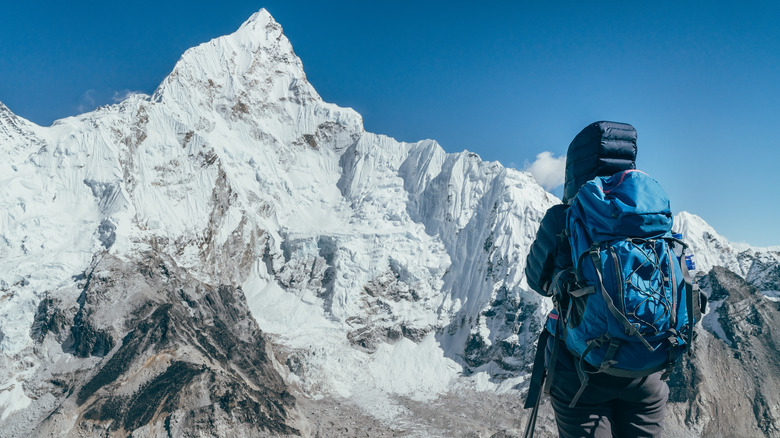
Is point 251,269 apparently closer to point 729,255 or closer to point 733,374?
Answer: point 733,374

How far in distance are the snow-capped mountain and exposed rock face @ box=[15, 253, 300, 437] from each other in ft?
0.94

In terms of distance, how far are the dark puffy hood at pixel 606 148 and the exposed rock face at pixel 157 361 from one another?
68365 mm

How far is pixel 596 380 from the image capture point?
418 cm

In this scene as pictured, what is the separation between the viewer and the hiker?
13.8 feet

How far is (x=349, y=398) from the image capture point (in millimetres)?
86188

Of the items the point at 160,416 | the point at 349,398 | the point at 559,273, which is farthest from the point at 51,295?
the point at 559,273

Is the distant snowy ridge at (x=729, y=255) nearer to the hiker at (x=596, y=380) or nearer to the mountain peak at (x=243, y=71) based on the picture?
the mountain peak at (x=243, y=71)

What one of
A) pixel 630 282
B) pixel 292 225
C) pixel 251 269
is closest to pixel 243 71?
pixel 292 225

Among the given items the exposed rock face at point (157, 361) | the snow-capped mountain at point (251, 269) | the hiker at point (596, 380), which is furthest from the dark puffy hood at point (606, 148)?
the snow-capped mountain at point (251, 269)

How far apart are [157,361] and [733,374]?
3676 inches

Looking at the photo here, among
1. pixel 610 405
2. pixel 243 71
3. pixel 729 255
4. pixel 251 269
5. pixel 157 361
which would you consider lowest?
pixel 157 361

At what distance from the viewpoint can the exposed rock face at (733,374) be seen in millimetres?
76125

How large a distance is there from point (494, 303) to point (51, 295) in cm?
7803

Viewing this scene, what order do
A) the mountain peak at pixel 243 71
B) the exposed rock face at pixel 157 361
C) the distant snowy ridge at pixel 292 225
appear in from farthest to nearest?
the mountain peak at pixel 243 71 < the distant snowy ridge at pixel 292 225 < the exposed rock face at pixel 157 361
